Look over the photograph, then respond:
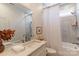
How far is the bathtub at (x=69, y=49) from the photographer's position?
Result: 148 cm

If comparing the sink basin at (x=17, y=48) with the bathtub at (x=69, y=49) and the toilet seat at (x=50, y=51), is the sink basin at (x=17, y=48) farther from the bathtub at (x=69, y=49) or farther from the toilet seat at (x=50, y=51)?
the bathtub at (x=69, y=49)

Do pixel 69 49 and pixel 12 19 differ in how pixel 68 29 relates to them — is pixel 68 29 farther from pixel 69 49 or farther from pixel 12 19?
pixel 12 19

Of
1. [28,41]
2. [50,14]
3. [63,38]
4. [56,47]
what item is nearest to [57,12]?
[50,14]

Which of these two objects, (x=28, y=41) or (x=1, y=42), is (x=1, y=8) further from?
(x=28, y=41)

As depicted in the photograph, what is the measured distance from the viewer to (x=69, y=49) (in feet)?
4.90

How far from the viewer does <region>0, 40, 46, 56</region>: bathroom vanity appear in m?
1.41

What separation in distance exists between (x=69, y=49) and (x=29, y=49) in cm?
56

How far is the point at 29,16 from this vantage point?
1602 millimetres

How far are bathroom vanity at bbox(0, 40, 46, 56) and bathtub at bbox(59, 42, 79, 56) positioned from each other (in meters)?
0.27

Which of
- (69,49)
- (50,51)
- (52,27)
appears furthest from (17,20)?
(69,49)

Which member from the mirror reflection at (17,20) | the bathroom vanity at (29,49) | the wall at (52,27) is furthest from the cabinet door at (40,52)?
the mirror reflection at (17,20)

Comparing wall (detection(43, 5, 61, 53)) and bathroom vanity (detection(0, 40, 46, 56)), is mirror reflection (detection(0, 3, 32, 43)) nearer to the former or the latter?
bathroom vanity (detection(0, 40, 46, 56))

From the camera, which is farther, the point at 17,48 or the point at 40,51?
the point at 40,51

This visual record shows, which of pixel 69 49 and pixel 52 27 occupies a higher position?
pixel 52 27
